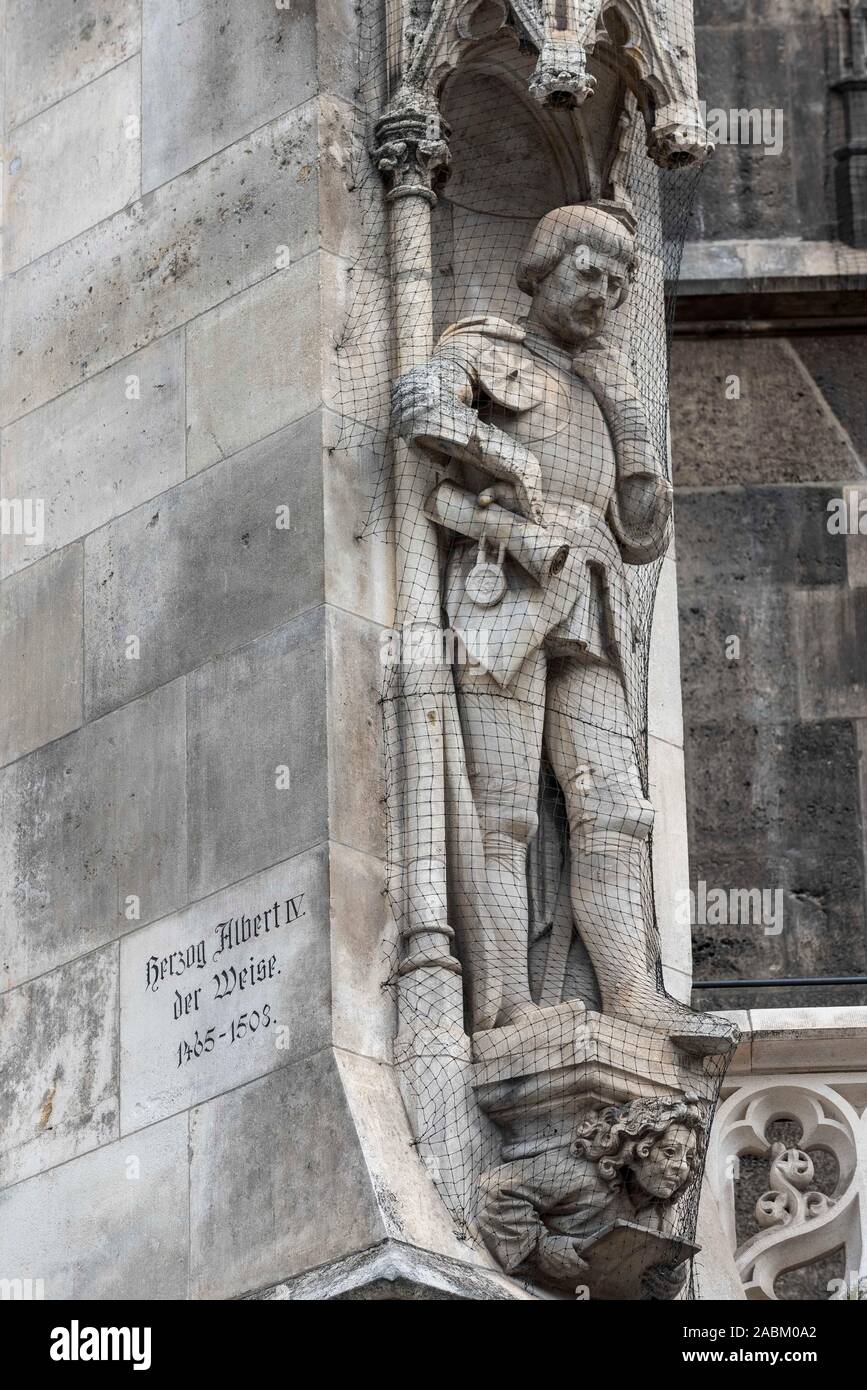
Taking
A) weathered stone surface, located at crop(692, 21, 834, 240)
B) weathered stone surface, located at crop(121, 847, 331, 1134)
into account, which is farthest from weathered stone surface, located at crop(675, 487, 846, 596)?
weathered stone surface, located at crop(121, 847, 331, 1134)

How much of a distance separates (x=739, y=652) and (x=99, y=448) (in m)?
3.61

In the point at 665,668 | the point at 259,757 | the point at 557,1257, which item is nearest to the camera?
the point at 557,1257

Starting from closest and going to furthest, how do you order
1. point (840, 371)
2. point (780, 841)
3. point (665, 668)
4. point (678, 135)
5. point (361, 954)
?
point (361, 954) → point (678, 135) → point (665, 668) → point (780, 841) → point (840, 371)

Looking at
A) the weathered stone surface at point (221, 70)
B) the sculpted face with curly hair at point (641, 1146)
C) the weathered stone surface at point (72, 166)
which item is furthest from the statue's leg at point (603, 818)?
the weathered stone surface at point (72, 166)

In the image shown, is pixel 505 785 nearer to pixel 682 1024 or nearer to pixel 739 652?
pixel 682 1024

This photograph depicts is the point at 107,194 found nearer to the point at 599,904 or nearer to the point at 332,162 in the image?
the point at 332,162

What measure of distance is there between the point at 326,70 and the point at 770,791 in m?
3.94

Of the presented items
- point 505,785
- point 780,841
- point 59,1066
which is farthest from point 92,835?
point 780,841

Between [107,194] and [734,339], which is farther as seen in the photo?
[734,339]

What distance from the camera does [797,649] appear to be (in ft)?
41.9

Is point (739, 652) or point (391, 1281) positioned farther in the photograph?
point (739, 652)

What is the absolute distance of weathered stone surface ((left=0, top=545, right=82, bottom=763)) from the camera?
971 centimetres

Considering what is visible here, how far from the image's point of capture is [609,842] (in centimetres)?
907
